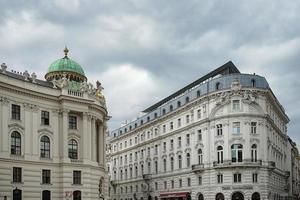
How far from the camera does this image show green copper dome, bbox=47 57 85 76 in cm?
8146

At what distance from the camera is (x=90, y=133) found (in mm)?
76000

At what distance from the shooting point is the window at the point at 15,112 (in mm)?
66438

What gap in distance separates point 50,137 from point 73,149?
4482mm

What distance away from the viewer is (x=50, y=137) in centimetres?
7106

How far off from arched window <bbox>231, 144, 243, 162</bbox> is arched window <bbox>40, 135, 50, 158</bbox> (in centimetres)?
3495

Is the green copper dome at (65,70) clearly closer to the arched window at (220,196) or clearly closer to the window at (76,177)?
the window at (76,177)

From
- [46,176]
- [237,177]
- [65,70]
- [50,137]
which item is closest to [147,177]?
[237,177]

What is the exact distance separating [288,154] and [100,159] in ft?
201

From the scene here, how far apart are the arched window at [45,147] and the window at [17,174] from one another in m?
4.78

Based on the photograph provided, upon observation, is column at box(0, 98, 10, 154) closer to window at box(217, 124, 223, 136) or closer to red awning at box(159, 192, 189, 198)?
window at box(217, 124, 223, 136)

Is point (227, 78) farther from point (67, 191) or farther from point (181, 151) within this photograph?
point (67, 191)

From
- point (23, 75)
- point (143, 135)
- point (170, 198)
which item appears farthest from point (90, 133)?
point (143, 135)

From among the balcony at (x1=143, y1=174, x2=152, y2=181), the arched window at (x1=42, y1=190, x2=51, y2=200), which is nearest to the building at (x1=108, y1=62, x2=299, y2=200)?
the balcony at (x1=143, y1=174, x2=152, y2=181)

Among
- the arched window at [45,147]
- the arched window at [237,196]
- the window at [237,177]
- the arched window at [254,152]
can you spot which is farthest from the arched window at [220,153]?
the arched window at [45,147]
